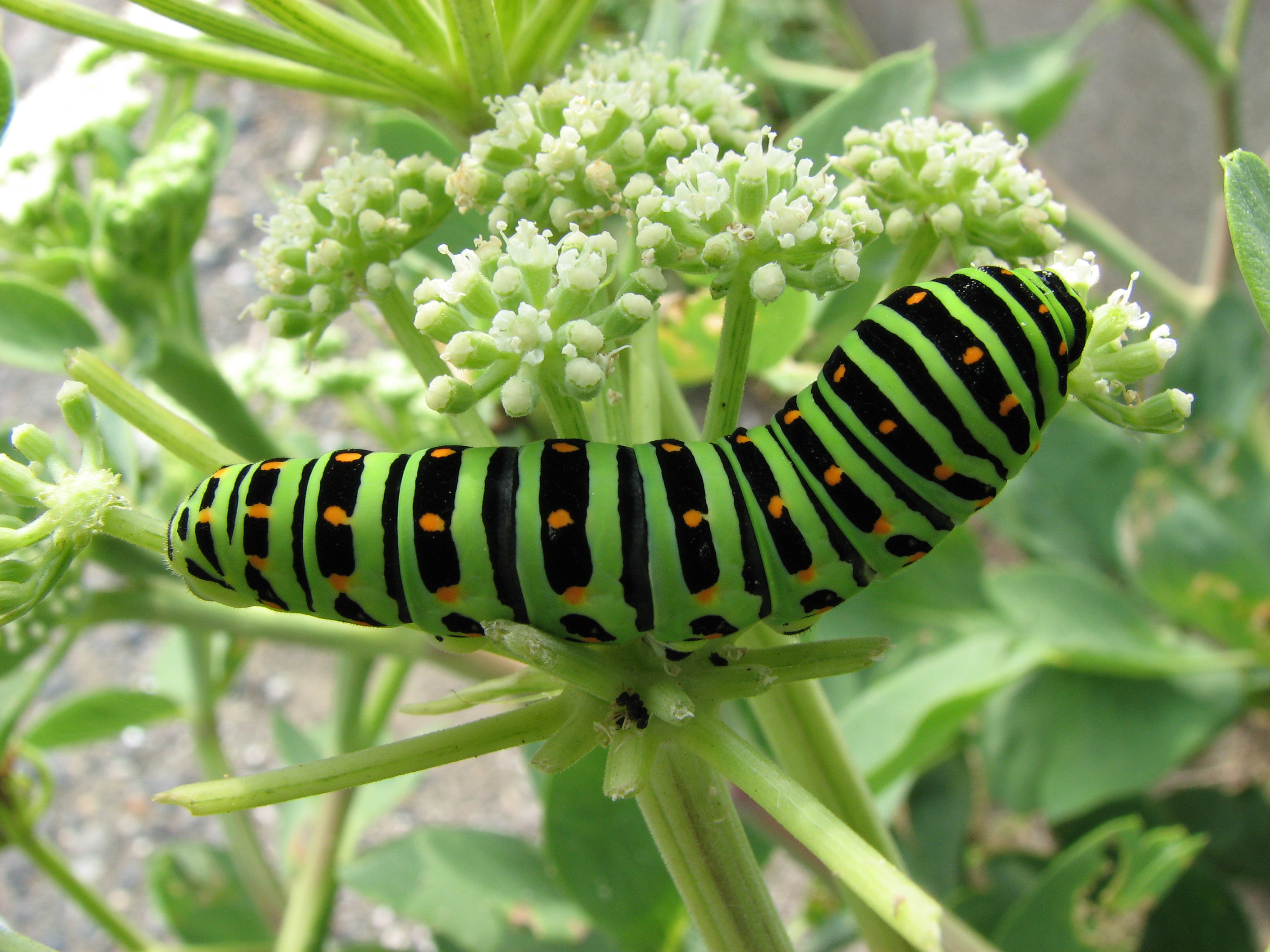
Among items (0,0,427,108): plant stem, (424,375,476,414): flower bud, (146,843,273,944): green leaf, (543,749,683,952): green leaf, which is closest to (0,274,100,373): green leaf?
(0,0,427,108): plant stem

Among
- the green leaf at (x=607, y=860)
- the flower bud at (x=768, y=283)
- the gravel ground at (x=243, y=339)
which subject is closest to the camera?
the flower bud at (x=768, y=283)

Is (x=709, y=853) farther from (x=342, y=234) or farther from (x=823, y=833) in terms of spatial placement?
(x=342, y=234)

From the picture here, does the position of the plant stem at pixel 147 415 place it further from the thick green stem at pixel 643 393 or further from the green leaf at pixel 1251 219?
the green leaf at pixel 1251 219

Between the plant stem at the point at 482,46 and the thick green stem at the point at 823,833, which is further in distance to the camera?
the plant stem at the point at 482,46

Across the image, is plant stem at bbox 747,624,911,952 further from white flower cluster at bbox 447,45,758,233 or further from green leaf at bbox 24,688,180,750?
green leaf at bbox 24,688,180,750

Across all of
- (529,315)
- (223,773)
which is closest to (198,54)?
(529,315)

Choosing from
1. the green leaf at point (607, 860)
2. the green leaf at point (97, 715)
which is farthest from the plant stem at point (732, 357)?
the green leaf at point (97, 715)
